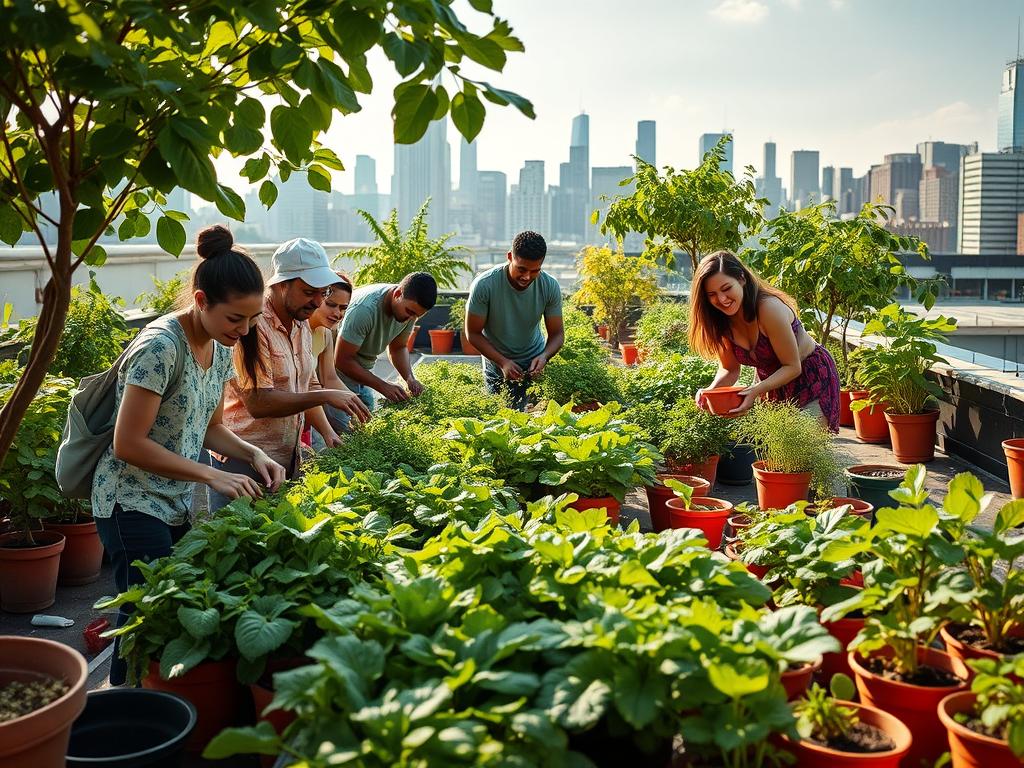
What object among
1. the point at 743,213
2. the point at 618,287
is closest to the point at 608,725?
the point at 743,213

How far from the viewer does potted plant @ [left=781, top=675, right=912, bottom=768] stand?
1.59m

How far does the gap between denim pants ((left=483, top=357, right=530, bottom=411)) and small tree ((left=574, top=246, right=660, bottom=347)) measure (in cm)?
779

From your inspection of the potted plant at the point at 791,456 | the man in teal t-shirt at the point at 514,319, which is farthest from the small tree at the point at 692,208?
the potted plant at the point at 791,456

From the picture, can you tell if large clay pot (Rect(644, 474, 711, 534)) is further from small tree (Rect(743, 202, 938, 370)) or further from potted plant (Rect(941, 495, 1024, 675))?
small tree (Rect(743, 202, 938, 370))

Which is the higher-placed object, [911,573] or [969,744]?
[911,573]

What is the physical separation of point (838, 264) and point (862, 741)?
571 cm

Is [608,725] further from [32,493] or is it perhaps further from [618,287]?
[618,287]

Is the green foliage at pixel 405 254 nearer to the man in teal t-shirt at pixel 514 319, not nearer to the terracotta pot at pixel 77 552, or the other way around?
the man in teal t-shirt at pixel 514 319

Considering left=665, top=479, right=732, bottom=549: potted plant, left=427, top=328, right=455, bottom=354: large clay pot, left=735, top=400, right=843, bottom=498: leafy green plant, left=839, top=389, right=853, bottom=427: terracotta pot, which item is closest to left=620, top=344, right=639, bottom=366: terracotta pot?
left=427, top=328, right=455, bottom=354: large clay pot

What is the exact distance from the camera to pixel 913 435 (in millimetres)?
6270

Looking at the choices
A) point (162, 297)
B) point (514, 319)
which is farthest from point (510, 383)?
point (162, 297)

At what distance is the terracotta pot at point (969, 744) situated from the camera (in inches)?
60.6

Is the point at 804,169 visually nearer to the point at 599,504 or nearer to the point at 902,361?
the point at 902,361

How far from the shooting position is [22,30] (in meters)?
1.26
